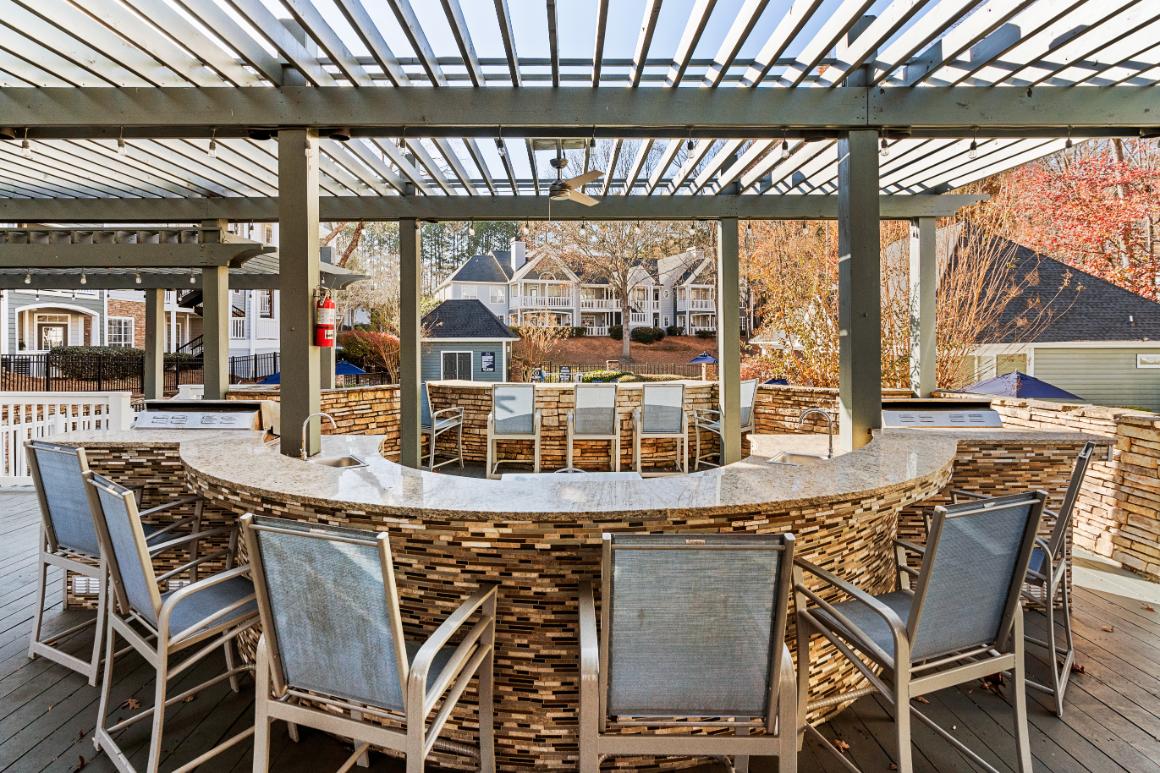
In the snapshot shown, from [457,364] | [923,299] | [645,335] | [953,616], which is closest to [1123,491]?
[923,299]

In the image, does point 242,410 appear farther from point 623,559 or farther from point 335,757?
point 623,559

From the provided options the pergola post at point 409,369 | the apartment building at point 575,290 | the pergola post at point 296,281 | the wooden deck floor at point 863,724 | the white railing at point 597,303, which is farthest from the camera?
the white railing at point 597,303

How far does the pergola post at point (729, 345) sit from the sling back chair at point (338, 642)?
17.4 feet

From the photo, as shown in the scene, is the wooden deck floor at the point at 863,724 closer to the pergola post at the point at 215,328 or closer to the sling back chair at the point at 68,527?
the sling back chair at the point at 68,527

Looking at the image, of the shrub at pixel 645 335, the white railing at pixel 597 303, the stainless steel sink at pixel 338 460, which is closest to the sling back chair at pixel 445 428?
the stainless steel sink at pixel 338 460

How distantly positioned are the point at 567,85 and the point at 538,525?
2858mm

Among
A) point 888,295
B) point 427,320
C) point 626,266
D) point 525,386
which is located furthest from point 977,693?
point 626,266

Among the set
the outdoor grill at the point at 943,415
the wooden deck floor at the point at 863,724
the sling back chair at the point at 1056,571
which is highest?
the outdoor grill at the point at 943,415

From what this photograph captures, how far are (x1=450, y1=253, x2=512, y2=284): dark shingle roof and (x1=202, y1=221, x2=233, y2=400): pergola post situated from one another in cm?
1862

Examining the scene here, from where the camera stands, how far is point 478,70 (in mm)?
3412

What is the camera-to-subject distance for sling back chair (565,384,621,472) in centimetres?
690

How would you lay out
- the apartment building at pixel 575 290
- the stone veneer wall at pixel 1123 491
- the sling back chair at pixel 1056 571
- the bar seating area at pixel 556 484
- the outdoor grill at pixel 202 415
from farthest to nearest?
1. the apartment building at pixel 575 290
2. the stone veneer wall at pixel 1123 491
3. the outdoor grill at pixel 202 415
4. the sling back chair at pixel 1056 571
5. the bar seating area at pixel 556 484

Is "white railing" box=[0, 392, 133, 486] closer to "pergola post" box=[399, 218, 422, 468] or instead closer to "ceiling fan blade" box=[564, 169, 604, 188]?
"pergola post" box=[399, 218, 422, 468]

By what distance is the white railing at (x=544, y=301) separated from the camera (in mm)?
25320
